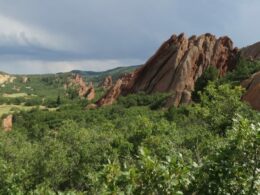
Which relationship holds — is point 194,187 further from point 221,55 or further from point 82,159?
point 221,55

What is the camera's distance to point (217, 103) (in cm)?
2789

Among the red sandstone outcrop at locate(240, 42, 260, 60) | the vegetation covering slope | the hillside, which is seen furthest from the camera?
the red sandstone outcrop at locate(240, 42, 260, 60)

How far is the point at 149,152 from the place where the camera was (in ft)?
26.9

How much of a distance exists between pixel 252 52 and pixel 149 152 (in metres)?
133

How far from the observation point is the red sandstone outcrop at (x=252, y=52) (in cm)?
13062

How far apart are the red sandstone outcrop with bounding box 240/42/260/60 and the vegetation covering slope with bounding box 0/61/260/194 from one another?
17844 mm

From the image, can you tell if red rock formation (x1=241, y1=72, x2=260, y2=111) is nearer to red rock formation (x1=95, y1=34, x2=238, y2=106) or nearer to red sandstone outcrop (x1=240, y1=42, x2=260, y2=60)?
red rock formation (x1=95, y1=34, x2=238, y2=106)

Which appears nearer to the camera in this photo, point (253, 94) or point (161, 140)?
point (161, 140)

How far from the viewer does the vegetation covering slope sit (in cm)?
841

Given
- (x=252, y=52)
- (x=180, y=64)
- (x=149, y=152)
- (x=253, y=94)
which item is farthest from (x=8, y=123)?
(x=149, y=152)

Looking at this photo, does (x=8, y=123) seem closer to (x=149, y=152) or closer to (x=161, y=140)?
(x=161, y=140)

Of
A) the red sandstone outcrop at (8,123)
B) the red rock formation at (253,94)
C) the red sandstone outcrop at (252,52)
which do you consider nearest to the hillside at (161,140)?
the red sandstone outcrop at (8,123)

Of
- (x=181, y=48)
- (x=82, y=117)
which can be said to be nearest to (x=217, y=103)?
(x=82, y=117)

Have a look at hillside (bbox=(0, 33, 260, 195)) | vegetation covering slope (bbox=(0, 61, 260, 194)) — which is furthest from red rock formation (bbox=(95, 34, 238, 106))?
vegetation covering slope (bbox=(0, 61, 260, 194))
